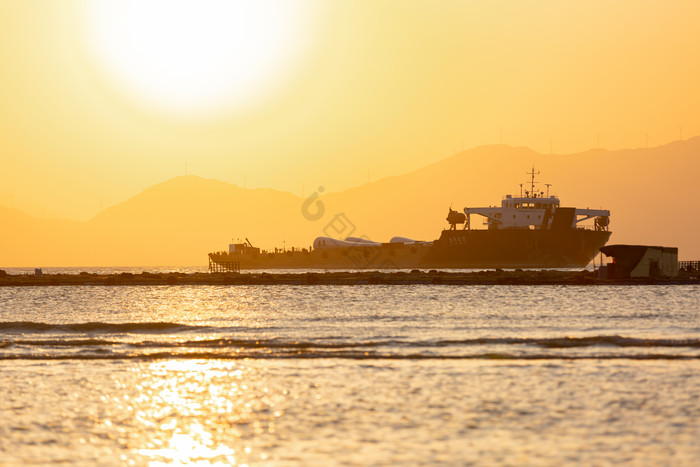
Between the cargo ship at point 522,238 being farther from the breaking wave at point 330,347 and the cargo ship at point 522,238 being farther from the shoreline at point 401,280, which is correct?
the breaking wave at point 330,347

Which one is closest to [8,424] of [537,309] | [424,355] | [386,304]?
[424,355]

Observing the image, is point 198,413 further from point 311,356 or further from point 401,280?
point 401,280

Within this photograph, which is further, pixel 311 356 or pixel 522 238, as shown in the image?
pixel 522 238

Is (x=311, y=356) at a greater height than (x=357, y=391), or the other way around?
(x=311, y=356)

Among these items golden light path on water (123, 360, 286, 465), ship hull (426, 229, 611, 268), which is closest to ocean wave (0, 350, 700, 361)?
golden light path on water (123, 360, 286, 465)

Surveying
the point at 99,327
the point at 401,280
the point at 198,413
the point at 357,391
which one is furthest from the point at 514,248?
the point at 198,413

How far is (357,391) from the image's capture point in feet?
70.7

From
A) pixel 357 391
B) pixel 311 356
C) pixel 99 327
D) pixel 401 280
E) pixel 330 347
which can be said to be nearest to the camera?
pixel 357 391

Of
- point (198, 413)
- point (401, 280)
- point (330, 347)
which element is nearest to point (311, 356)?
point (330, 347)

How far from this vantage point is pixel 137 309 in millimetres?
60094

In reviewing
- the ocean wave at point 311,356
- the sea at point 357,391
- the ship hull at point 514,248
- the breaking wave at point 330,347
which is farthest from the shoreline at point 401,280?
the ship hull at point 514,248

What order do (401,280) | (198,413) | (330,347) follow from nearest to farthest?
(198,413)
(330,347)
(401,280)

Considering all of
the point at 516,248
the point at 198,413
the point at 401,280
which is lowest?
the point at 198,413

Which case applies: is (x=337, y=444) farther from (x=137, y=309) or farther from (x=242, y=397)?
(x=137, y=309)
